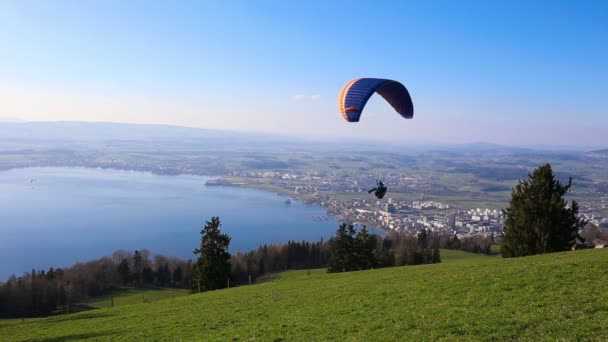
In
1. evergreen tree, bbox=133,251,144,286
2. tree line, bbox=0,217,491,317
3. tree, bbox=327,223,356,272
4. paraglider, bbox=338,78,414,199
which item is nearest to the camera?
paraglider, bbox=338,78,414,199

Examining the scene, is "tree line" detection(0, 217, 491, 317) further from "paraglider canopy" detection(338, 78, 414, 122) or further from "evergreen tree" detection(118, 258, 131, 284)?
"paraglider canopy" detection(338, 78, 414, 122)

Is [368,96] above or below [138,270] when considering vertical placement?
above

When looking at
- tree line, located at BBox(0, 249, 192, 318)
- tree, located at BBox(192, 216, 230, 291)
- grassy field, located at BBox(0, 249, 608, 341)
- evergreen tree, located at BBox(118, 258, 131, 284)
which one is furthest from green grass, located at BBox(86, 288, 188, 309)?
grassy field, located at BBox(0, 249, 608, 341)

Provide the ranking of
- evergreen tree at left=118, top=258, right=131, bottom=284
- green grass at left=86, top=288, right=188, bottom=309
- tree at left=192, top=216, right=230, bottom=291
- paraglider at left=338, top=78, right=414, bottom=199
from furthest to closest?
1. evergreen tree at left=118, top=258, right=131, bottom=284
2. green grass at left=86, top=288, right=188, bottom=309
3. tree at left=192, top=216, right=230, bottom=291
4. paraglider at left=338, top=78, right=414, bottom=199

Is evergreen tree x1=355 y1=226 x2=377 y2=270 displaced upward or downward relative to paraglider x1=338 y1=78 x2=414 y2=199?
downward

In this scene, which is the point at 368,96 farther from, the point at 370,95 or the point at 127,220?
the point at 127,220

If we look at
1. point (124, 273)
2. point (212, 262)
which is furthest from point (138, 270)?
point (212, 262)

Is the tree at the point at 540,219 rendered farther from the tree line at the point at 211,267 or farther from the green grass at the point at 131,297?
the green grass at the point at 131,297
